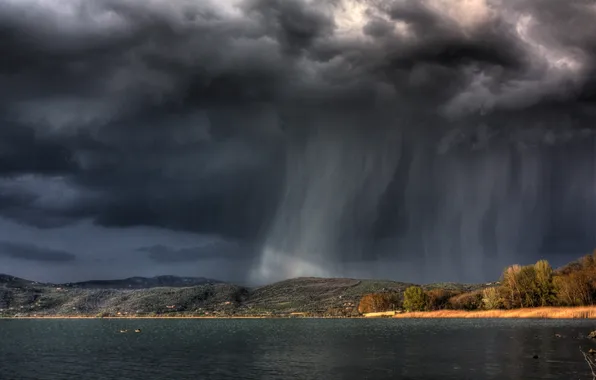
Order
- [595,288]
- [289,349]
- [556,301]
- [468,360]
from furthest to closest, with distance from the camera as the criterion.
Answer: [556,301] < [595,288] < [289,349] < [468,360]

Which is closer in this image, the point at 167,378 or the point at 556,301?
the point at 167,378

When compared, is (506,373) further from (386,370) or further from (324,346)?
(324,346)

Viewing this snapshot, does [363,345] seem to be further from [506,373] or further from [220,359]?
[506,373]

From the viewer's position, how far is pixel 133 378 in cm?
6153

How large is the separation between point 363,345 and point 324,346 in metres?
7.03

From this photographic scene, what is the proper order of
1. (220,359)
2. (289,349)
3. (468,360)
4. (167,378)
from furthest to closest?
(289,349), (220,359), (468,360), (167,378)

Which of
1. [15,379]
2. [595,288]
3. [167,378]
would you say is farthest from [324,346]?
[595,288]

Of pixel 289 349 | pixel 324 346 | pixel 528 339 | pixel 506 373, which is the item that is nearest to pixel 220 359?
pixel 289 349

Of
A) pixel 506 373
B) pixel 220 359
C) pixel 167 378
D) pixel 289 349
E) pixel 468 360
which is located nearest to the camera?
pixel 506 373

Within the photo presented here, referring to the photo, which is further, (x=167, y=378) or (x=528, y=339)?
(x=528, y=339)

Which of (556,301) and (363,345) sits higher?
(556,301)

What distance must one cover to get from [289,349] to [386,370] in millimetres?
35125

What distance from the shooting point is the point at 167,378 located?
200 ft

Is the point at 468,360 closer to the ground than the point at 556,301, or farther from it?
closer to the ground
